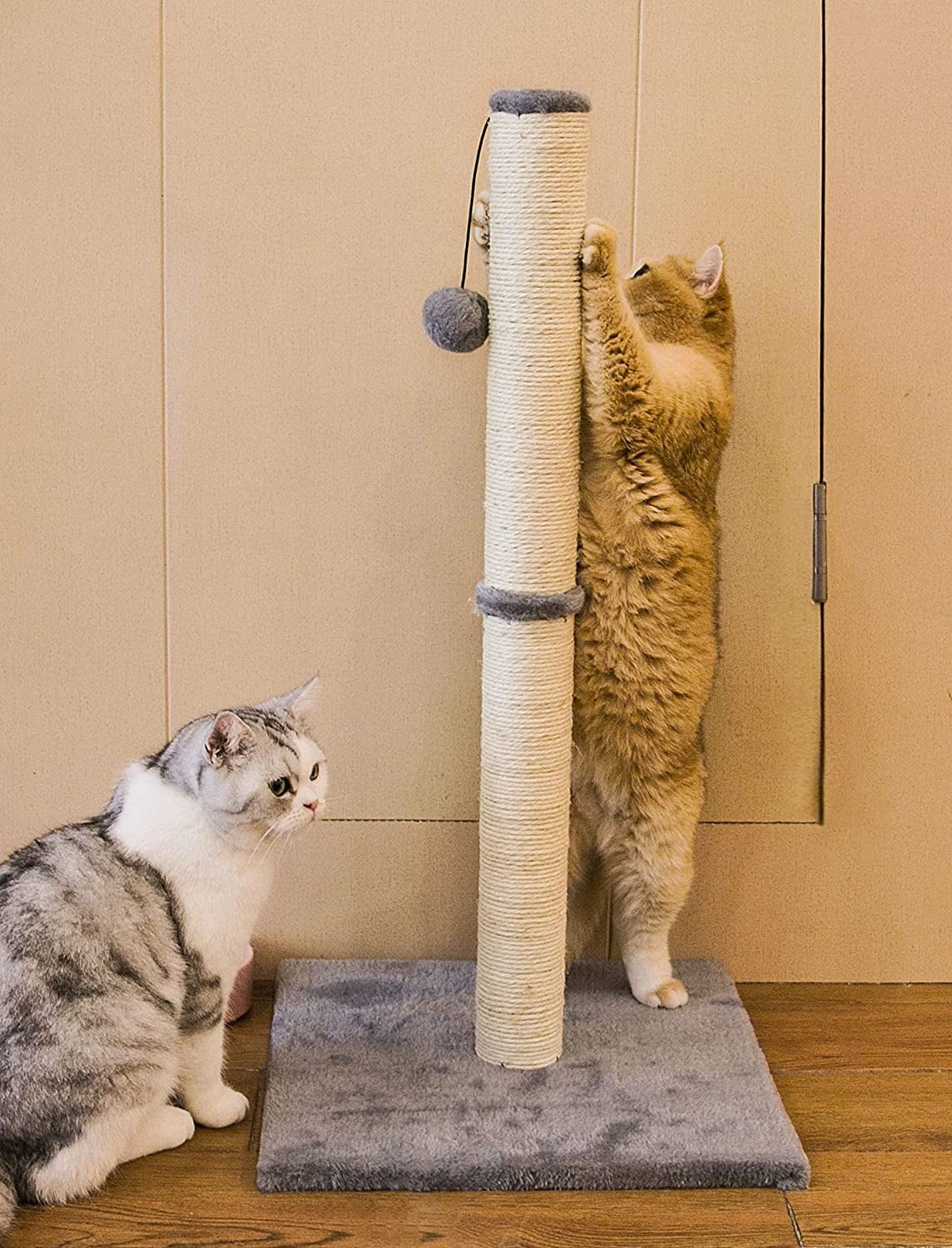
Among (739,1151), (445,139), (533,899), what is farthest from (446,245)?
(739,1151)

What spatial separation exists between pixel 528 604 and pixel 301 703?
304mm

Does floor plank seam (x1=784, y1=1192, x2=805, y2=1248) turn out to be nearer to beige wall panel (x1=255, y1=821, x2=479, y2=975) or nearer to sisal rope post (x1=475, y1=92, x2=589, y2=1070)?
sisal rope post (x1=475, y1=92, x2=589, y2=1070)

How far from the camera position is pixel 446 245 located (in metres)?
1.99

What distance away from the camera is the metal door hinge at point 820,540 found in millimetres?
2070

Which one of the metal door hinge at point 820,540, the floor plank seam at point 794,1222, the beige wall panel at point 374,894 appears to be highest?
the metal door hinge at point 820,540

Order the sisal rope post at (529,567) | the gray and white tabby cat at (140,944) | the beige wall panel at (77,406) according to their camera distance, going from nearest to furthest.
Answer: the gray and white tabby cat at (140,944) → the sisal rope post at (529,567) → the beige wall panel at (77,406)

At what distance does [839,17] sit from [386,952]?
1.49 meters

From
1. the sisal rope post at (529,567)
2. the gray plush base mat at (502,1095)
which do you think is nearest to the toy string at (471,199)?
the sisal rope post at (529,567)

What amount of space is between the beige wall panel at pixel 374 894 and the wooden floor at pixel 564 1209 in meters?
0.34

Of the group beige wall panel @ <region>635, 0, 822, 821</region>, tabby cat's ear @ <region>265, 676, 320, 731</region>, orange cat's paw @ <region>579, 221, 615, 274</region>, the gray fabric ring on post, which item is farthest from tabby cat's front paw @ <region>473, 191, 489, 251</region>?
tabby cat's ear @ <region>265, 676, 320, 731</region>

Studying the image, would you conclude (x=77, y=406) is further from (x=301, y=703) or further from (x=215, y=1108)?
(x=215, y=1108)

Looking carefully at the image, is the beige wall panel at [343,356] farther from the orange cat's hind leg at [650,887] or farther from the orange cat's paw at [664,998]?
the orange cat's paw at [664,998]

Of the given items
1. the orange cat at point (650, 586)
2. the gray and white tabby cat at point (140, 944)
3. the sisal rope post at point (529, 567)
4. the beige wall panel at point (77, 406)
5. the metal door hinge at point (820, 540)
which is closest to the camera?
the gray and white tabby cat at point (140, 944)

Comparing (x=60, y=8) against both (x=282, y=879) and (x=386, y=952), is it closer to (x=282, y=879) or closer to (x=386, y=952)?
(x=282, y=879)
